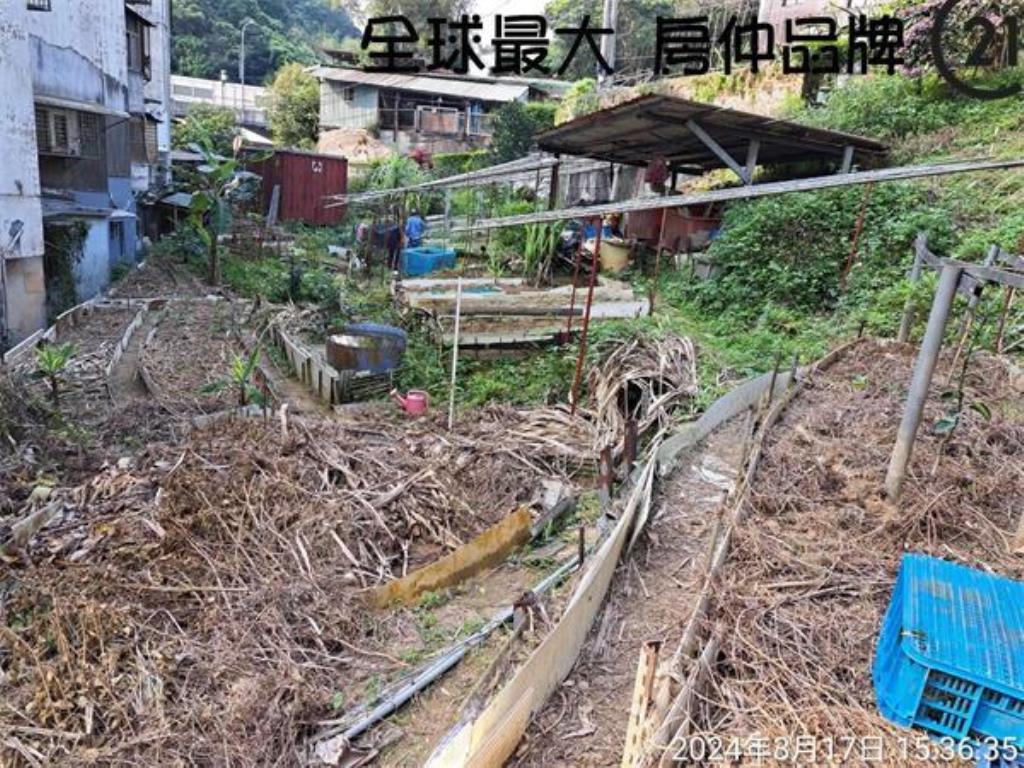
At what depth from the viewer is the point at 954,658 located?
246cm

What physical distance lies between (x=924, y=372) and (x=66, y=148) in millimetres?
16635

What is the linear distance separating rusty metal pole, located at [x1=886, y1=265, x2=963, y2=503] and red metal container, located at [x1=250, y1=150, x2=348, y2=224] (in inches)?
925

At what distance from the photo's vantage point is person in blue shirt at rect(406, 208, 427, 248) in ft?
60.4

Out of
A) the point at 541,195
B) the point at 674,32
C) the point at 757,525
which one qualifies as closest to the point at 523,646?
the point at 757,525

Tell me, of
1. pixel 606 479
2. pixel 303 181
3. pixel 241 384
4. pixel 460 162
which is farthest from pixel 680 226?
pixel 303 181

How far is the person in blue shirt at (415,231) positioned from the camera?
18.4m

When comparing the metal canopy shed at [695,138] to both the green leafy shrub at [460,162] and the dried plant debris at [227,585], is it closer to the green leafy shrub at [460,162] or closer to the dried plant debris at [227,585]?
the dried plant debris at [227,585]

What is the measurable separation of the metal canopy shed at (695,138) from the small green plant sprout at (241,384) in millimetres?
6152

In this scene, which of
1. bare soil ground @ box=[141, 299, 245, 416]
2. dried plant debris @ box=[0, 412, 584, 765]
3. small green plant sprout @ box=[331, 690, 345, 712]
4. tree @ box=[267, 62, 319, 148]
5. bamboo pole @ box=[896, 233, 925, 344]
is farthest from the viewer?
tree @ box=[267, 62, 319, 148]

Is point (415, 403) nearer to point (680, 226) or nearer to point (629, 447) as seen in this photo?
point (629, 447)

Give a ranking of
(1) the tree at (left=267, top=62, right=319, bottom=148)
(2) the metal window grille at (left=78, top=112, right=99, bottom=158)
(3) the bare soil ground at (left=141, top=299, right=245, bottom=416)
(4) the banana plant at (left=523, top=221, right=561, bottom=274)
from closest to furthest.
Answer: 1. (3) the bare soil ground at (left=141, top=299, right=245, bottom=416)
2. (4) the banana plant at (left=523, top=221, right=561, bottom=274)
3. (2) the metal window grille at (left=78, top=112, right=99, bottom=158)
4. (1) the tree at (left=267, top=62, right=319, bottom=148)

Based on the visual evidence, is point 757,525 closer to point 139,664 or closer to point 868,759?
point 868,759

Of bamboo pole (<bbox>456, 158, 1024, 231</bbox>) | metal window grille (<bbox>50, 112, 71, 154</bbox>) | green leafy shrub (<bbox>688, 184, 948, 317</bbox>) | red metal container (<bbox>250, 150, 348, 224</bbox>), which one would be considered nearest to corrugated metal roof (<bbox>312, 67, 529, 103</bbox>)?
red metal container (<bbox>250, 150, 348, 224</bbox>)

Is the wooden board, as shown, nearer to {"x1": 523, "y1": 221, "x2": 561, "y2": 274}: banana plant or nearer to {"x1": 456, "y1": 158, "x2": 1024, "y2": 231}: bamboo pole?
{"x1": 456, "y1": 158, "x2": 1024, "y2": 231}: bamboo pole
